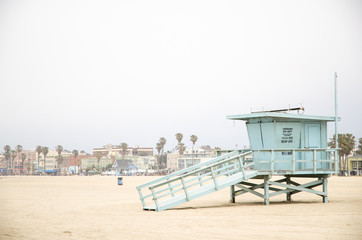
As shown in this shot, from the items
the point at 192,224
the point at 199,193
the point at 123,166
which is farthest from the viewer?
the point at 123,166

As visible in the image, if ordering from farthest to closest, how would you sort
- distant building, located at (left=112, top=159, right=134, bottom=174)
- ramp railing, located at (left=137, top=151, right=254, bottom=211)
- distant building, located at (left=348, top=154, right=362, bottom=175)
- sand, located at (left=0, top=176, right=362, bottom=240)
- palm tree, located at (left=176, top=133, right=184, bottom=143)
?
palm tree, located at (left=176, top=133, right=184, bottom=143)
distant building, located at (left=112, top=159, right=134, bottom=174)
distant building, located at (left=348, top=154, right=362, bottom=175)
ramp railing, located at (left=137, top=151, right=254, bottom=211)
sand, located at (left=0, top=176, right=362, bottom=240)

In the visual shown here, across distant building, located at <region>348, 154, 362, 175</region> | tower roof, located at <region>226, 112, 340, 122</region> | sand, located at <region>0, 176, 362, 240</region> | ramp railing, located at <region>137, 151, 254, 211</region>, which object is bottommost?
distant building, located at <region>348, 154, 362, 175</region>

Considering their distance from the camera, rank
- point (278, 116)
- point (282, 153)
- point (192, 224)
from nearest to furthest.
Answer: point (192, 224) < point (278, 116) < point (282, 153)

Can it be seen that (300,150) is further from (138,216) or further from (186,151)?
(186,151)

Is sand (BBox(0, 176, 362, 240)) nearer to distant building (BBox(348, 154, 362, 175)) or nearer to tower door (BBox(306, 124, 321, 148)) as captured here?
tower door (BBox(306, 124, 321, 148))

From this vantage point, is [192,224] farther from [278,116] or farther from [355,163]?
[355,163]

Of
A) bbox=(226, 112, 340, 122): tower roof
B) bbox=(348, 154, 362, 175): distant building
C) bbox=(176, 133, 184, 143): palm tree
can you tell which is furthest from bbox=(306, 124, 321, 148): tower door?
bbox=(176, 133, 184, 143): palm tree

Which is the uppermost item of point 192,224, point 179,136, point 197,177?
point 179,136

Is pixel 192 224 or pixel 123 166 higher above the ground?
pixel 192 224

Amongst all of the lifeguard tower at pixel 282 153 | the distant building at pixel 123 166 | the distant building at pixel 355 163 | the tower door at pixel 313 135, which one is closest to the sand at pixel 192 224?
the lifeguard tower at pixel 282 153

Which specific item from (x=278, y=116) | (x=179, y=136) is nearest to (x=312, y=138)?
(x=278, y=116)

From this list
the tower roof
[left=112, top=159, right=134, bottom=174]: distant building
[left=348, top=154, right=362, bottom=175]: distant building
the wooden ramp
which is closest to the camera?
the wooden ramp

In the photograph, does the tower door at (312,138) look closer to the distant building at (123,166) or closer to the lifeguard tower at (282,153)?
the lifeguard tower at (282,153)

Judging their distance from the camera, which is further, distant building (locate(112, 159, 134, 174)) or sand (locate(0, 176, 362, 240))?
distant building (locate(112, 159, 134, 174))
